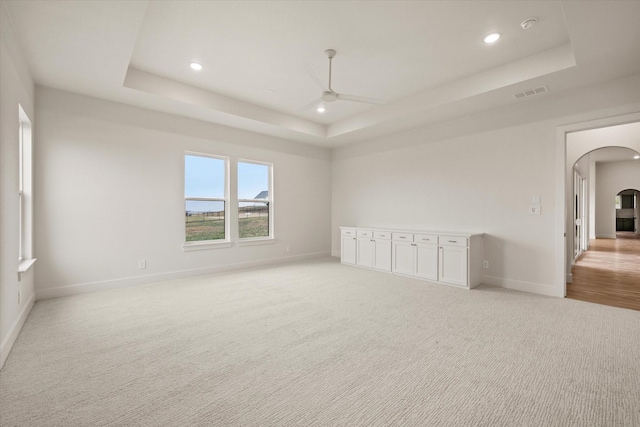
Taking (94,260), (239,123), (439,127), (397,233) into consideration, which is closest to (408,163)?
(439,127)

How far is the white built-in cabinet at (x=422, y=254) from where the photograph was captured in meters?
4.43

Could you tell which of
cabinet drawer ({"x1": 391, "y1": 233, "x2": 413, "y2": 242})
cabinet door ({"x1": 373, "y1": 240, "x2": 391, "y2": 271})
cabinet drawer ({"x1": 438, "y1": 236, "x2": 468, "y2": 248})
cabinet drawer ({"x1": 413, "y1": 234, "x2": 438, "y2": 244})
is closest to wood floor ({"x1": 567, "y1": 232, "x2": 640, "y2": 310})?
cabinet drawer ({"x1": 438, "y1": 236, "x2": 468, "y2": 248})

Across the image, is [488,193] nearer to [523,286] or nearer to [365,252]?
[523,286]

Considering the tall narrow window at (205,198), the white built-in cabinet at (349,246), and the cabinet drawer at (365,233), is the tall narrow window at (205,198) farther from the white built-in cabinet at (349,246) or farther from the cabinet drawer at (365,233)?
the cabinet drawer at (365,233)

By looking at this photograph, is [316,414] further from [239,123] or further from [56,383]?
[239,123]

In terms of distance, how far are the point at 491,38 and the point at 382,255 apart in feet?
Result: 12.0

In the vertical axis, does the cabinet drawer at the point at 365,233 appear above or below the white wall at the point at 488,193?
below

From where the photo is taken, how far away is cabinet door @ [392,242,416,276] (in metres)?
→ 5.05

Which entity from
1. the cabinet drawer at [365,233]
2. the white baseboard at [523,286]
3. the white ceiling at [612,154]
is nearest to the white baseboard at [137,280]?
the cabinet drawer at [365,233]

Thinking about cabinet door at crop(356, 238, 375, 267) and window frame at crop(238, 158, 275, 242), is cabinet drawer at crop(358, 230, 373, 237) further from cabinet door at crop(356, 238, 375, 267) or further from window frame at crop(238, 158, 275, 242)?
window frame at crop(238, 158, 275, 242)

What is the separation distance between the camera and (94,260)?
13.7 feet

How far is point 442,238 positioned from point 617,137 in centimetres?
381

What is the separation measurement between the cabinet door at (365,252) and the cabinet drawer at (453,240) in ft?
4.62

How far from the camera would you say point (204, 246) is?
17.2 ft
